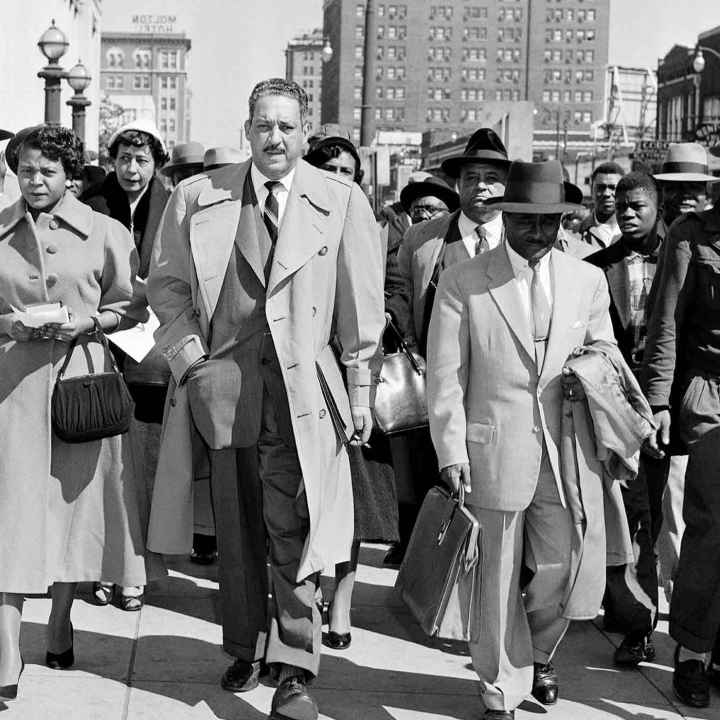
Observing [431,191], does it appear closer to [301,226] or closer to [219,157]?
[219,157]

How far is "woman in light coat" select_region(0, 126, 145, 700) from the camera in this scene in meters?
5.27

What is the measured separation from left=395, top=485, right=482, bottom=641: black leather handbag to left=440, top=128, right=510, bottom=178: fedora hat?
7.37 ft

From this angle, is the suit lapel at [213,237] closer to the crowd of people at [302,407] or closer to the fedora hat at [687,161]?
the crowd of people at [302,407]

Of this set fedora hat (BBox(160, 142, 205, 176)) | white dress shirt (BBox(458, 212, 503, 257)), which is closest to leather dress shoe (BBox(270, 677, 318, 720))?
white dress shirt (BBox(458, 212, 503, 257))

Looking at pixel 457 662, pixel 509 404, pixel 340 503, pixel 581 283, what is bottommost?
pixel 457 662

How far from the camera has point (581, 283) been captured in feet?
17.3

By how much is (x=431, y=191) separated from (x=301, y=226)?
3577mm

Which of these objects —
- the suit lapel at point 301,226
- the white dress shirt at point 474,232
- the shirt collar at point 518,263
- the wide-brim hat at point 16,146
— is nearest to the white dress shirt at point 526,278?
the shirt collar at point 518,263

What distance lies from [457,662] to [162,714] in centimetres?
141

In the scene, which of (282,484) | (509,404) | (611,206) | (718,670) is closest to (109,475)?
(282,484)

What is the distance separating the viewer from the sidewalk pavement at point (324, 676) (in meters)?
5.23

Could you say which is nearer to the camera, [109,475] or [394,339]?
[109,475]

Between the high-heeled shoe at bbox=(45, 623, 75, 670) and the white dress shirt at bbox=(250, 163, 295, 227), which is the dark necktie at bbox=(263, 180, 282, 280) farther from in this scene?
the high-heeled shoe at bbox=(45, 623, 75, 670)

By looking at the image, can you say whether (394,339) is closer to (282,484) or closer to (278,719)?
(282,484)
